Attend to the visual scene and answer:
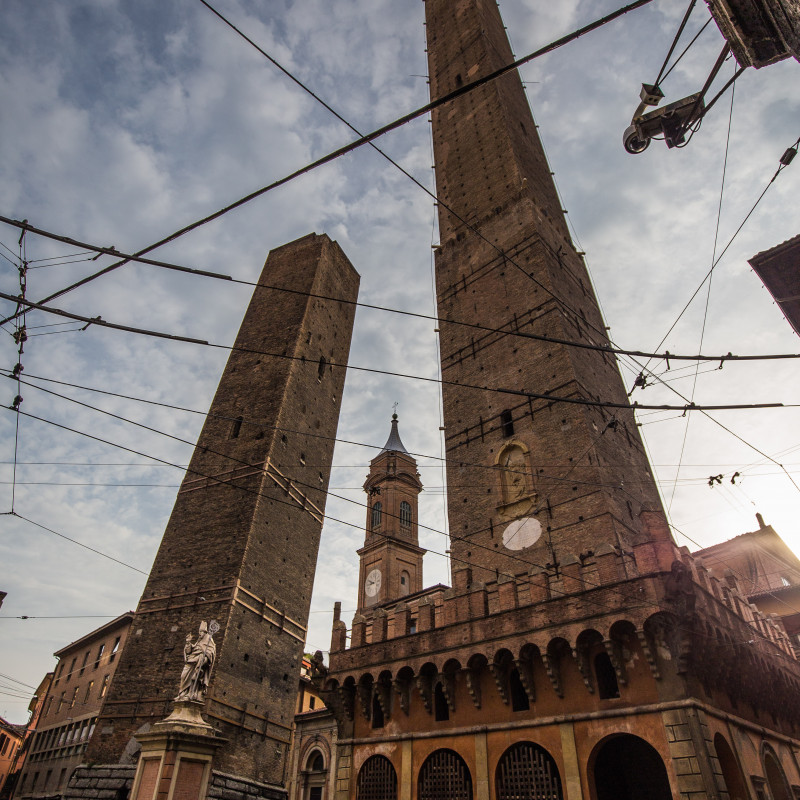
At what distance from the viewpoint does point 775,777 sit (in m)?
10.9

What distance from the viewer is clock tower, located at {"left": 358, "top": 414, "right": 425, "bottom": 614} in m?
38.4

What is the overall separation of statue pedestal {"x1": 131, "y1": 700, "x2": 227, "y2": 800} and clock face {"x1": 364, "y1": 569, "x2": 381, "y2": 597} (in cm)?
2788

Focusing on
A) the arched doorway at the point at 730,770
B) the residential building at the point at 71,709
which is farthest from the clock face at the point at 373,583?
the arched doorway at the point at 730,770

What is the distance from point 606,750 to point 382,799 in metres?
4.44

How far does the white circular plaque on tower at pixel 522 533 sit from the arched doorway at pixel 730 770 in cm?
496

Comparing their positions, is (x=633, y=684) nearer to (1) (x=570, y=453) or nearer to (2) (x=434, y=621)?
(2) (x=434, y=621)

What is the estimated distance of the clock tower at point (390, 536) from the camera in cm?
3838

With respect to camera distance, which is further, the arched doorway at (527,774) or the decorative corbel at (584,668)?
the decorative corbel at (584,668)

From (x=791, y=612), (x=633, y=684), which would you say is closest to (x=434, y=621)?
(x=633, y=684)

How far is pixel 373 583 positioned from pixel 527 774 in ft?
98.4

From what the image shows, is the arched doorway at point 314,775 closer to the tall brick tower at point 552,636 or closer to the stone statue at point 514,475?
the tall brick tower at point 552,636

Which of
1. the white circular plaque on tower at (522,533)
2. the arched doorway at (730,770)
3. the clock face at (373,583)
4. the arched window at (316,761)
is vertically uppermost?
the clock face at (373,583)

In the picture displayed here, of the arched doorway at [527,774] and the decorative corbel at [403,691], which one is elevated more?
the decorative corbel at [403,691]

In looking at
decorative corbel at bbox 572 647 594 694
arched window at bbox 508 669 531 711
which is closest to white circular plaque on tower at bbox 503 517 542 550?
arched window at bbox 508 669 531 711
